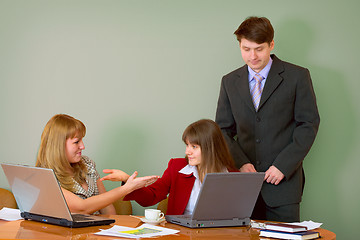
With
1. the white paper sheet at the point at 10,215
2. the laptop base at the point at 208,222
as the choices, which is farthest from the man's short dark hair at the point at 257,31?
the white paper sheet at the point at 10,215

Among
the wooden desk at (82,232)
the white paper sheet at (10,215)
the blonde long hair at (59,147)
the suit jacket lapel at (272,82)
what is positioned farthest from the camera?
the suit jacket lapel at (272,82)

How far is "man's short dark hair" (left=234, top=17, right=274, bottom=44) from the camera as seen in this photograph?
9.23 feet

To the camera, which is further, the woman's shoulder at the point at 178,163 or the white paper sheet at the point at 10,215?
the woman's shoulder at the point at 178,163

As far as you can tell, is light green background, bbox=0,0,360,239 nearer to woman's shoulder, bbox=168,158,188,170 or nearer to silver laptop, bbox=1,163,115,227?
woman's shoulder, bbox=168,158,188,170

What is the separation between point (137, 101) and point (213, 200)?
1.58 meters

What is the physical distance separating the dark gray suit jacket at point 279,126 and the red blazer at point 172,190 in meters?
0.42

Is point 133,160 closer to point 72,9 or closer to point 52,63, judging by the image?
point 52,63

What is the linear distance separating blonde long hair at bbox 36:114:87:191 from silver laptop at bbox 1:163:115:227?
0.41m

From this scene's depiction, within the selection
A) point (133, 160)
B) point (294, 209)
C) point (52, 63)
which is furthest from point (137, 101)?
point (294, 209)

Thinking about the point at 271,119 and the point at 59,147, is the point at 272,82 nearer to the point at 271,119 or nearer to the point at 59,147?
the point at 271,119

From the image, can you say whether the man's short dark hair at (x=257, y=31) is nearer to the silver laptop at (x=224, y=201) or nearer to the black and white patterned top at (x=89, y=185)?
the silver laptop at (x=224, y=201)

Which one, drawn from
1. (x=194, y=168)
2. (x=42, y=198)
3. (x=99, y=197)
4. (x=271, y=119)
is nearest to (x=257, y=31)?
(x=271, y=119)

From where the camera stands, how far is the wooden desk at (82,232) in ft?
6.18

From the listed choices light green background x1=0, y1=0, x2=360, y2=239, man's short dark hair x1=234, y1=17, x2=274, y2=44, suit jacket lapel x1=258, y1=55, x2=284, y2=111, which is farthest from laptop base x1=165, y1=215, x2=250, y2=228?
light green background x1=0, y1=0, x2=360, y2=239
